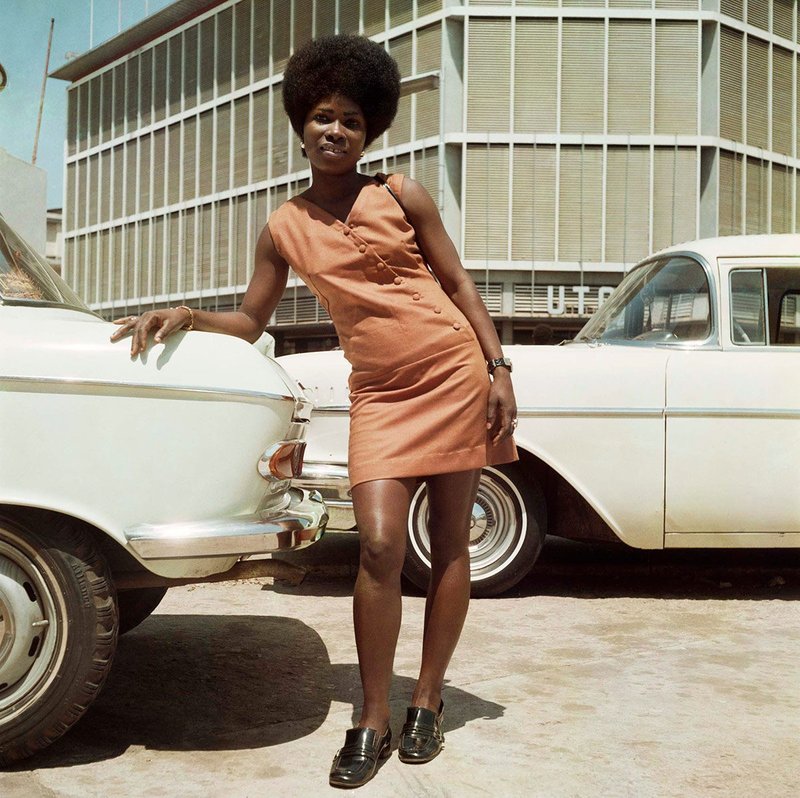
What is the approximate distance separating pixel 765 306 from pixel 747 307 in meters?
0.10

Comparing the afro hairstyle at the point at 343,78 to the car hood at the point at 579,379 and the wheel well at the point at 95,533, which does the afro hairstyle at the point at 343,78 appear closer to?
the wheel well at the point at 95,533

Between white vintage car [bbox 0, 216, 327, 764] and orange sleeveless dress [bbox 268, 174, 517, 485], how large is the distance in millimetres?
333

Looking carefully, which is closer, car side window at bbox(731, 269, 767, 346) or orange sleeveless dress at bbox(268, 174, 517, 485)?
orange sleeveless dress at bbox(268, 174, 517, 485)

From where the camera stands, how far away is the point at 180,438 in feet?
9.84

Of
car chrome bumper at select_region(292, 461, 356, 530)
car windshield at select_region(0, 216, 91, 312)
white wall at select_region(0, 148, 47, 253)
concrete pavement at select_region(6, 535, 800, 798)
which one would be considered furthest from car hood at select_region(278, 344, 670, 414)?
white wall at select_region(0, 148, 47, 253)

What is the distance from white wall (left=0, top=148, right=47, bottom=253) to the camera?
12.9 metres

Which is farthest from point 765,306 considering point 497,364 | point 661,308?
point 497,364

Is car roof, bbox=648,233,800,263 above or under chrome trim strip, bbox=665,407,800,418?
above

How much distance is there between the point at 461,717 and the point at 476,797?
28.1 inches

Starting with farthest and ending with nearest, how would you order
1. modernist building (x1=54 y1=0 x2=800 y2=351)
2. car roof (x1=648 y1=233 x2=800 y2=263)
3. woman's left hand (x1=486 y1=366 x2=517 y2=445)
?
modernist building (x1=54 y1=0 x2=800 y2=351) < car roof (x1=648 y1=233 x2=800 y2=263) < woman's left hand (x1=486 y1=366 x2=517 y2=445)

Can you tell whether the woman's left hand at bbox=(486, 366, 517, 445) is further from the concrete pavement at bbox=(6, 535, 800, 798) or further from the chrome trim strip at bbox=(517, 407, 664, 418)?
the chrome trim strip at bbox=(517, 407, 664, 418)

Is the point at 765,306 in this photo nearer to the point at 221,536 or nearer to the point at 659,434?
the point at 659,434

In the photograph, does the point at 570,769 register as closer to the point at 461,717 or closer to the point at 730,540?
the point at 461,717

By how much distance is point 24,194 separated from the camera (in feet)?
44.9
